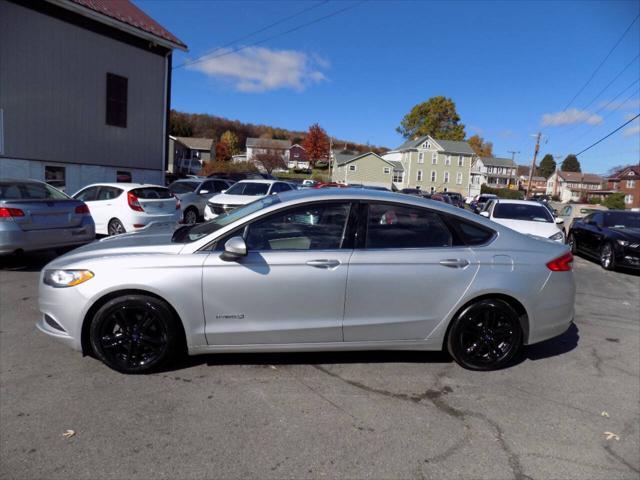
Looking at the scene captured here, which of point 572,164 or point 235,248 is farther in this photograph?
point 572,164

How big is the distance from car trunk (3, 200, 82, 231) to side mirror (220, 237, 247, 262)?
17.0 feet

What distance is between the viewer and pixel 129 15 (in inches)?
693

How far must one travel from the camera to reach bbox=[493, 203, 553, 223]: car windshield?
10.7 metres

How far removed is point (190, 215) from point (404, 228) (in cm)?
1211

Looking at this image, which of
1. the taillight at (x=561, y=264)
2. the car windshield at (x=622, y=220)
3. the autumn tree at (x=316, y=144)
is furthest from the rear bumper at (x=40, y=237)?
the autumn tree at (x=316, y=144)

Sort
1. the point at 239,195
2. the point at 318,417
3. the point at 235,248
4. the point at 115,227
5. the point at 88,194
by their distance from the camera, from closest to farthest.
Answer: the point at 318,417 → the point at 235,248 → the point at 115,227 → the point at 88,194 → the point at 239,195

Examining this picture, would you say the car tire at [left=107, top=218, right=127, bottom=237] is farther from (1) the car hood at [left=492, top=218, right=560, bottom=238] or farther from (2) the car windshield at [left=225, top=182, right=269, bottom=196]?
(1) the car hood at [left=492, top=218, right=560, bottom=238]

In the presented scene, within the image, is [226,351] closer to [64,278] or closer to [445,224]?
[64,278]

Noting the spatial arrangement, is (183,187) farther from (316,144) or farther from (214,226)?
(316,144)

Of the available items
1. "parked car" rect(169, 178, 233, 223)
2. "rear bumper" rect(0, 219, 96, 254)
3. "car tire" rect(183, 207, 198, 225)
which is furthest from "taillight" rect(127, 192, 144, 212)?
"car tire" rect(183, 207, 198, 225)

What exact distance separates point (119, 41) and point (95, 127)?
344 cm

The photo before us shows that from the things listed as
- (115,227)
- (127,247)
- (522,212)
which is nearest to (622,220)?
(522,212)

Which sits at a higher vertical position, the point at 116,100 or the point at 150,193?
the point at 116,100

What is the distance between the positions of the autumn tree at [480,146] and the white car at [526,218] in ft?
319
